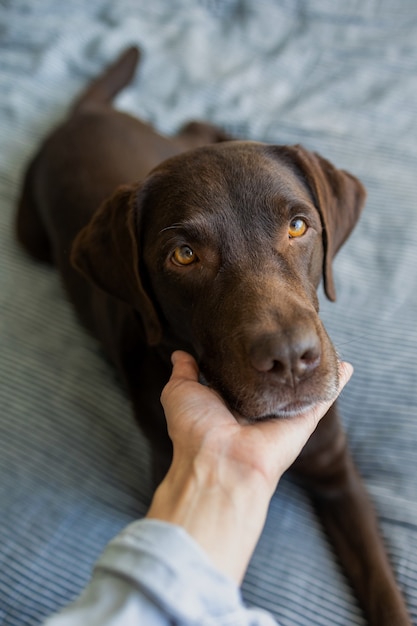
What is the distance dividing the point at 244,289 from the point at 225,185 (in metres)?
0.31

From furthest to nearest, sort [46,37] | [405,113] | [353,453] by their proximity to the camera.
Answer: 1. [46,37]
2. [405,113]
3. [353,453]

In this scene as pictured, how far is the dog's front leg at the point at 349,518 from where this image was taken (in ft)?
5.89

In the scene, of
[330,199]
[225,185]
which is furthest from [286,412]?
[330,199]

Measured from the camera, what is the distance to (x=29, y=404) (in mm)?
2482

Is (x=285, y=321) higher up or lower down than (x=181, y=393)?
higher up

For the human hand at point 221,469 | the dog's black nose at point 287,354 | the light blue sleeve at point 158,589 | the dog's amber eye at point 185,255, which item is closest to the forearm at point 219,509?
the human hand at point 221,469

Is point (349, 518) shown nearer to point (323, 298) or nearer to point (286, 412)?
point (286, 412)

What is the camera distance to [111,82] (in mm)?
3404

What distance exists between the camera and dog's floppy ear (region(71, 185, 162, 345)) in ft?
5.86

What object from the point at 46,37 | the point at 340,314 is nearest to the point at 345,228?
the point at 340,314

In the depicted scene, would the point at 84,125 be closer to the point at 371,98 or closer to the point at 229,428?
the point at 371,98

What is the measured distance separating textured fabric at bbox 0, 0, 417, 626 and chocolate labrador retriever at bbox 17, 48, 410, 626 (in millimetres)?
152

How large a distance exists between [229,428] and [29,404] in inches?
50.7

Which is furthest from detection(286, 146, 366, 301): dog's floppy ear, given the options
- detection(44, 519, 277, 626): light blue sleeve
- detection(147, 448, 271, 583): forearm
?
detection(44, 519, 277, 626): light blue sleeve
